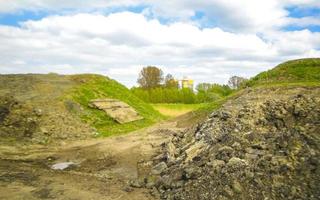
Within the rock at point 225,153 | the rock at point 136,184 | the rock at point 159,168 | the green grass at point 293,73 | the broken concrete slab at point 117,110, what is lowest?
the rock at point 136,184

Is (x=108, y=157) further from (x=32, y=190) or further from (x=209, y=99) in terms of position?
(x=209, y=99)

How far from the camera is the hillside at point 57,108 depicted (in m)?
20.2

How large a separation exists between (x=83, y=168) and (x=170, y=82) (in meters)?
53.9

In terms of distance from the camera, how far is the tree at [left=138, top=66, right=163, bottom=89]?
204ft

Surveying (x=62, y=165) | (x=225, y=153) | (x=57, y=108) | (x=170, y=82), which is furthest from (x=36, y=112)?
(x=170, y=82)

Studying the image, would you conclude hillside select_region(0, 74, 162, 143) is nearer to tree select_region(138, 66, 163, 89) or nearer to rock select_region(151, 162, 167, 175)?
rock select_region(151, 162, 167, 175)

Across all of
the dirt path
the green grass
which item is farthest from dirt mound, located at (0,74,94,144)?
the green grass

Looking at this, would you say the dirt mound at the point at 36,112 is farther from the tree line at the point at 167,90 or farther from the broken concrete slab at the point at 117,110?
the tree line at the point at 167,90

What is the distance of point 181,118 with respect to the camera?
64.2ft

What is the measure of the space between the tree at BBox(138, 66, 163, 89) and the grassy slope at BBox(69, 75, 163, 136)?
1251 inches

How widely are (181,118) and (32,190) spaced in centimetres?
956

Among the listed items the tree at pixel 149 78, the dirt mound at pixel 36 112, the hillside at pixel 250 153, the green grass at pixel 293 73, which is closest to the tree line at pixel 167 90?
the tree at pixel 149 78

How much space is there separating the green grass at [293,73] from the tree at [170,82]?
4640 cm

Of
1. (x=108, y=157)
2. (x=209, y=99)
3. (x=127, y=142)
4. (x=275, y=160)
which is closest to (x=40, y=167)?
(x=108, y=157)
